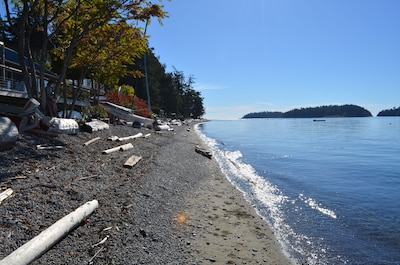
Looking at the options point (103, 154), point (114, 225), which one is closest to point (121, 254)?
point (114, 225)

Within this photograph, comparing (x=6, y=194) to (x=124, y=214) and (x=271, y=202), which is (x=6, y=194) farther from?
(x=271, y=202)

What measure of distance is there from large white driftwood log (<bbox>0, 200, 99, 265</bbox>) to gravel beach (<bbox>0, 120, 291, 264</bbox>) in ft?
0.37

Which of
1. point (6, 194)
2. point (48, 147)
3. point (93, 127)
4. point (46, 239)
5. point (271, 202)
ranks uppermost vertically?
point (93, 127)

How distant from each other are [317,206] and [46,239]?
8157 millimetres

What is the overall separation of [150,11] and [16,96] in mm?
10614

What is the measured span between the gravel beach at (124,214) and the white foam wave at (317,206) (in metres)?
2.22

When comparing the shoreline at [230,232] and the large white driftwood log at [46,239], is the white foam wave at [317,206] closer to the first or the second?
the shoreline at [230,232]

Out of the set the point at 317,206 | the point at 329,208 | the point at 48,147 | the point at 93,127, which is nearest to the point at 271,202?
the point at 317,206

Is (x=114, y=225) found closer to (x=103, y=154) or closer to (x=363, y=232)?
(x=363, y=232)

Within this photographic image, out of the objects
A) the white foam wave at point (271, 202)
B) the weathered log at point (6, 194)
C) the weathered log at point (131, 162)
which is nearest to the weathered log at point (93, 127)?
the weathered log at point (131, 162)

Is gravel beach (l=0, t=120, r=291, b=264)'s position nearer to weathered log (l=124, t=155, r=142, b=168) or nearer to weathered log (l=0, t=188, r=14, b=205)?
weathered log (l=0, t=188, r=14, b=205)

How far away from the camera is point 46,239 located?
193 inches

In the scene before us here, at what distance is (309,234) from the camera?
25.2 ft

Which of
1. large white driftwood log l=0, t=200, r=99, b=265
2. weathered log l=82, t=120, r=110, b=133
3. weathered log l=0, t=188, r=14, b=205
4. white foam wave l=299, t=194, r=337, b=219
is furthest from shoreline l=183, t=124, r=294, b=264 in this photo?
weathered log l=82, t=120, r=110, b=133
